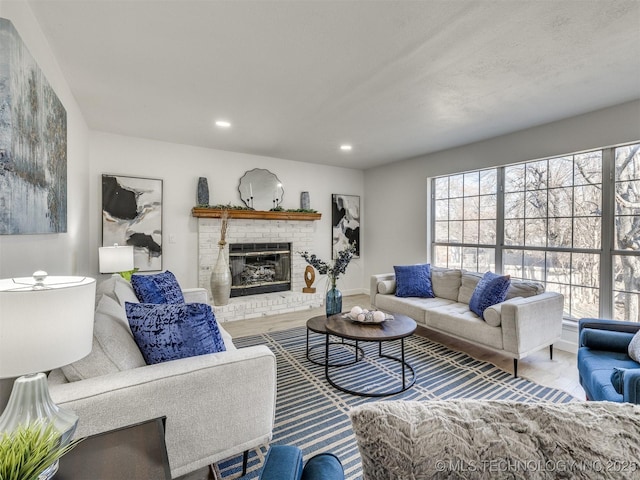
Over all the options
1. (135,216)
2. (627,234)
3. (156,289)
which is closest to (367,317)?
(156,289)

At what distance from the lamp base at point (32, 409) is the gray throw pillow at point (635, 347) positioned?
2.86m

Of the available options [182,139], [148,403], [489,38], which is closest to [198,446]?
[148,403]

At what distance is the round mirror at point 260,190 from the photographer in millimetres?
4801

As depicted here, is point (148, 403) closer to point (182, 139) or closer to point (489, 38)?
point (489, 38)

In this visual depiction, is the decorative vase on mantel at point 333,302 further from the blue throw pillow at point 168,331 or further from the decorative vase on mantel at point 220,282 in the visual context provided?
the decorative vase on mantel at point 220,282

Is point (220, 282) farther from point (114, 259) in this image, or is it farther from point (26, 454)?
point (26, 454)

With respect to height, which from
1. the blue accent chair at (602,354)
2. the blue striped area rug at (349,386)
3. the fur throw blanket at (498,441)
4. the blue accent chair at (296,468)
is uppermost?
the fur throw blanket at (498,441)

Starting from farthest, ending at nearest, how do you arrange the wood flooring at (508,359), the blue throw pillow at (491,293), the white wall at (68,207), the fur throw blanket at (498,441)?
1. the blue throw pillow at (491,293)
2. the wood flooring at (508,359)
3. the white wall at (68,207)
4. the fur throw blanket at (498,441)

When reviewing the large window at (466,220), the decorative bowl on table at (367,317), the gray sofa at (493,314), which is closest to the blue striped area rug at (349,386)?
the gray sofa at (493,314)

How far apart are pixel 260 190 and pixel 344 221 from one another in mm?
1792

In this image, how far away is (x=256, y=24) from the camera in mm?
1755

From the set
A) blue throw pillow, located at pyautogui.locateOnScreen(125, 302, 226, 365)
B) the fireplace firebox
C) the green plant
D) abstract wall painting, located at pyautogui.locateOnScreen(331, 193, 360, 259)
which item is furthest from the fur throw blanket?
abstract wall painting, located at pyautogui.locateOnScreen(331, 193, 360, 259)

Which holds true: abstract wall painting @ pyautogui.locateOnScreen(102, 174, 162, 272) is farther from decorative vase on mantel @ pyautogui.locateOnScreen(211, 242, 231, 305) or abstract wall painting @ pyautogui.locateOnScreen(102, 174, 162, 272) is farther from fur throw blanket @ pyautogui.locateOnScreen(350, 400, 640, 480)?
fur throw blanket @ pyautogui.locateOnScreen(350, 400, 640, 480)

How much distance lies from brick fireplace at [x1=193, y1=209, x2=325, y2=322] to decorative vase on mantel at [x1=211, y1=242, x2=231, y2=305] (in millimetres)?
112
